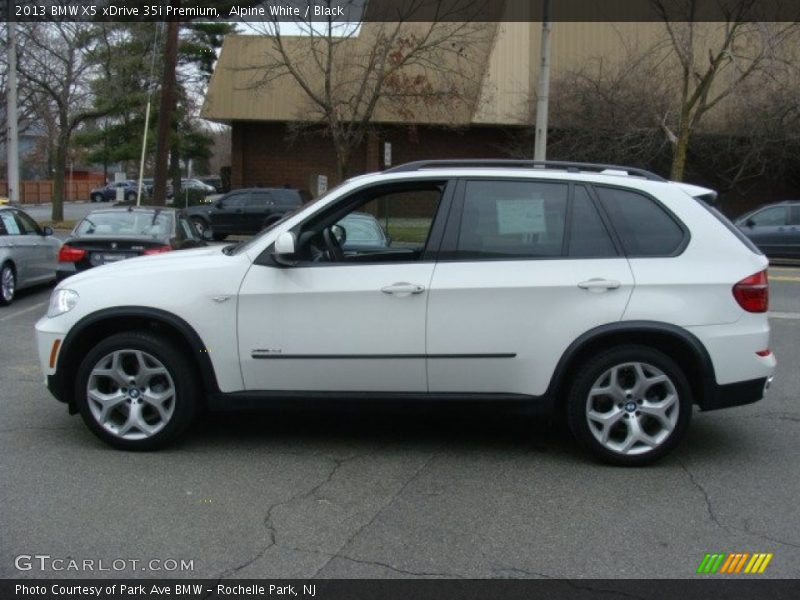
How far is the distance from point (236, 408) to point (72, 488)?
1.08 metres

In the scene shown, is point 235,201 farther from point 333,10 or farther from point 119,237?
point 119,237

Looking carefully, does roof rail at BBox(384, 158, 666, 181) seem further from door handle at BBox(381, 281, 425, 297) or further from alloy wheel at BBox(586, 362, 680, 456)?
alloy wheel at BBox(586, 362, 680, 456)

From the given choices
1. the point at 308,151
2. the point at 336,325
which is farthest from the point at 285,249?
the point at 308,151

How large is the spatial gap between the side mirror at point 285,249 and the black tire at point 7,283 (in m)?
8.40

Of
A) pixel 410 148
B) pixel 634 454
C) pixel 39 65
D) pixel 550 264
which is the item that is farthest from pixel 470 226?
pixel 410 148

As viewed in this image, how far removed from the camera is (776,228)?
2116 cm

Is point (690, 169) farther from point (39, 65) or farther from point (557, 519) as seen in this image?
point (557, 519)

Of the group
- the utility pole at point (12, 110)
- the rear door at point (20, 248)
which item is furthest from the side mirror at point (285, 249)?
the utility pole at point (12, 110)

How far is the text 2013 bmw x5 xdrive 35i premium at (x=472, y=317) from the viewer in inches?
213

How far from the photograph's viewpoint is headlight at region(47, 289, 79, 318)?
223 inches

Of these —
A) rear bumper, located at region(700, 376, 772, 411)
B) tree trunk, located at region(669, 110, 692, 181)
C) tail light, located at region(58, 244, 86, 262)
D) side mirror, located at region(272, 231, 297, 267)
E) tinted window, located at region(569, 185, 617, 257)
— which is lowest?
rear bumper, located at region(700, 376, 772, 411)

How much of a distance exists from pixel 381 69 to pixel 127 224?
46.1 feet

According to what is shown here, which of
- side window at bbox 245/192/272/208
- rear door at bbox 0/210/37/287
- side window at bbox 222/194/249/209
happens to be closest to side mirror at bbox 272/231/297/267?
rear door at bbox 0/210/37/287
